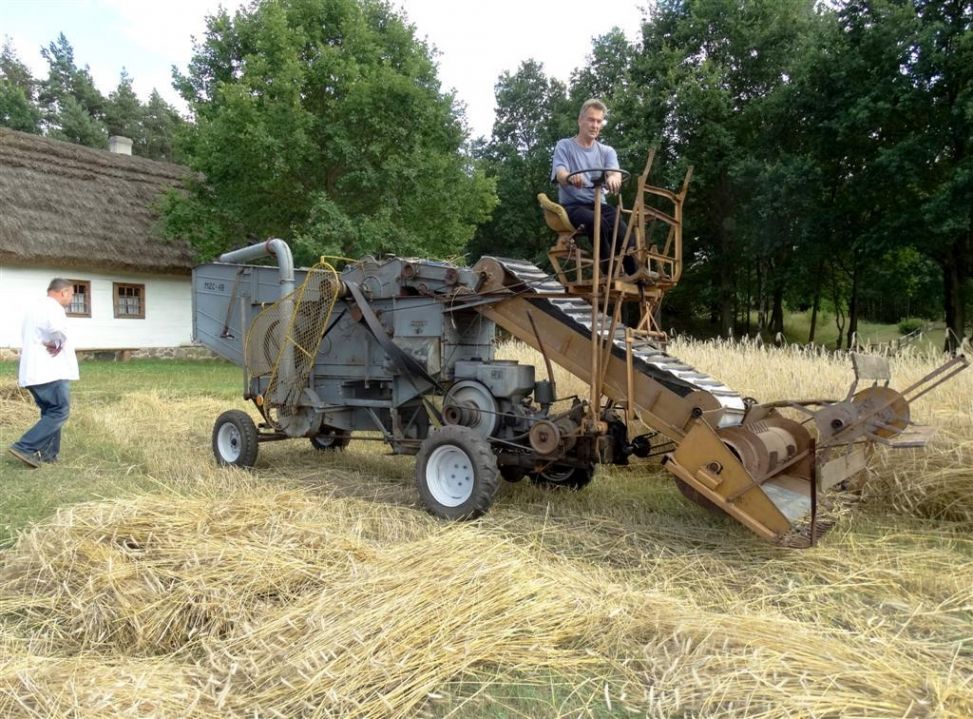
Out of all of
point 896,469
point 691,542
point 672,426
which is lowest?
point 691,542

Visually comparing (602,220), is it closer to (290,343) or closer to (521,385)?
(521,385)

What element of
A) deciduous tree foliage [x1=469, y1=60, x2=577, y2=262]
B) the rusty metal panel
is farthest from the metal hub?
deciduous tree foliage [x1=469, y1=60, x2=577, y2=262]

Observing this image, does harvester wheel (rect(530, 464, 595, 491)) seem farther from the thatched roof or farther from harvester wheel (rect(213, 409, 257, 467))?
the thatched roof

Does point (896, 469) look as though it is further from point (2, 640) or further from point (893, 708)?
point (2, 640)

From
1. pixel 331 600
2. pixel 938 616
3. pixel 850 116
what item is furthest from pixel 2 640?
pixel 850 116

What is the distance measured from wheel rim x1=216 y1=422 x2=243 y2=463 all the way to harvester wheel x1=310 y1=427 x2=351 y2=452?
70 centimetres

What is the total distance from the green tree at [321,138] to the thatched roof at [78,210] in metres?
2.56

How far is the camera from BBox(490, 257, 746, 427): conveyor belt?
15.8 feet

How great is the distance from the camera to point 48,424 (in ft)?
22.5

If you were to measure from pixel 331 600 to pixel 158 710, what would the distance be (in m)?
0.89

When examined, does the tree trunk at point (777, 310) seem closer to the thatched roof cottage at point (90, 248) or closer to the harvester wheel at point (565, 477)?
the thatched roof cottage at point (90, 248)

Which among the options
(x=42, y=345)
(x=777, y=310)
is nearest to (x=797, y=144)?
(x=777, y=310)

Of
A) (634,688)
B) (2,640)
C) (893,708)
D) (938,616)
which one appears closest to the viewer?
(893,708)

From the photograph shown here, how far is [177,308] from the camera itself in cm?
2414
